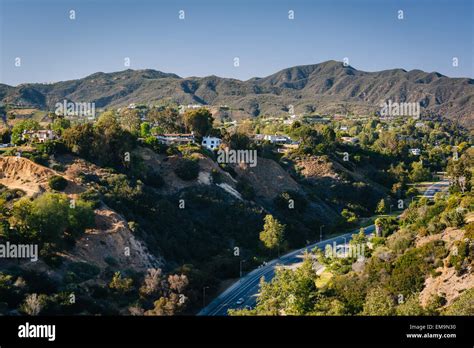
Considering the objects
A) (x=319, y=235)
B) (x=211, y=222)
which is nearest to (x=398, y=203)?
(x=319, y=235)

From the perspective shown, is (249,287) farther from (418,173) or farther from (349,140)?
(349,140)

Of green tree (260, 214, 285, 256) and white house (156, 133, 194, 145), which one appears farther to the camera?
white house (156, 133, 194, 145)

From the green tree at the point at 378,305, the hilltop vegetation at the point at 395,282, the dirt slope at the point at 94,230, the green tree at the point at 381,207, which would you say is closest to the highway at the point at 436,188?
the green tree at the point at 381,207

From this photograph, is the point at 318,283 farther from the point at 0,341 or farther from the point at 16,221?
the point at 0,341

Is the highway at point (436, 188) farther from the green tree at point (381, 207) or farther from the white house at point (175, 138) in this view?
the white house at point (175, 138)

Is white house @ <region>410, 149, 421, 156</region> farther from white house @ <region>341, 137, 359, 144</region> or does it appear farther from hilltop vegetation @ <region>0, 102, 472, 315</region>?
hilltop vegetation @ <region>0, 102, 472, 315</region>

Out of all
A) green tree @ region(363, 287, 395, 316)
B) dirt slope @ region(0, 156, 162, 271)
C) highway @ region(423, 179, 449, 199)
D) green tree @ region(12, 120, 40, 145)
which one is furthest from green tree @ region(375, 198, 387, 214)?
green tree @ region(12, 120, 40, 145)

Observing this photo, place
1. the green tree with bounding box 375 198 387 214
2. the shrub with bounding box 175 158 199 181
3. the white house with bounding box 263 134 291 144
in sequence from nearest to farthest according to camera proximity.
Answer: the shrub with bounding box 175 158 199 181, the green tree with bounding box 375 198 387 214, the white house with bounding box 263 134 291 144

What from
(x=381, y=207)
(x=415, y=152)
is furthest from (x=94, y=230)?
(x=415, y=152)

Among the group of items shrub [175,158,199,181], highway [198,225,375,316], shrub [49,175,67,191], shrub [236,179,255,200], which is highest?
shrub [175,158,199,181]

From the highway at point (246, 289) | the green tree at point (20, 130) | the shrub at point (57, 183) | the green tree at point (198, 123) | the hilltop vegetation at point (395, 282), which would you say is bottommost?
the highway at point (246, 289)
